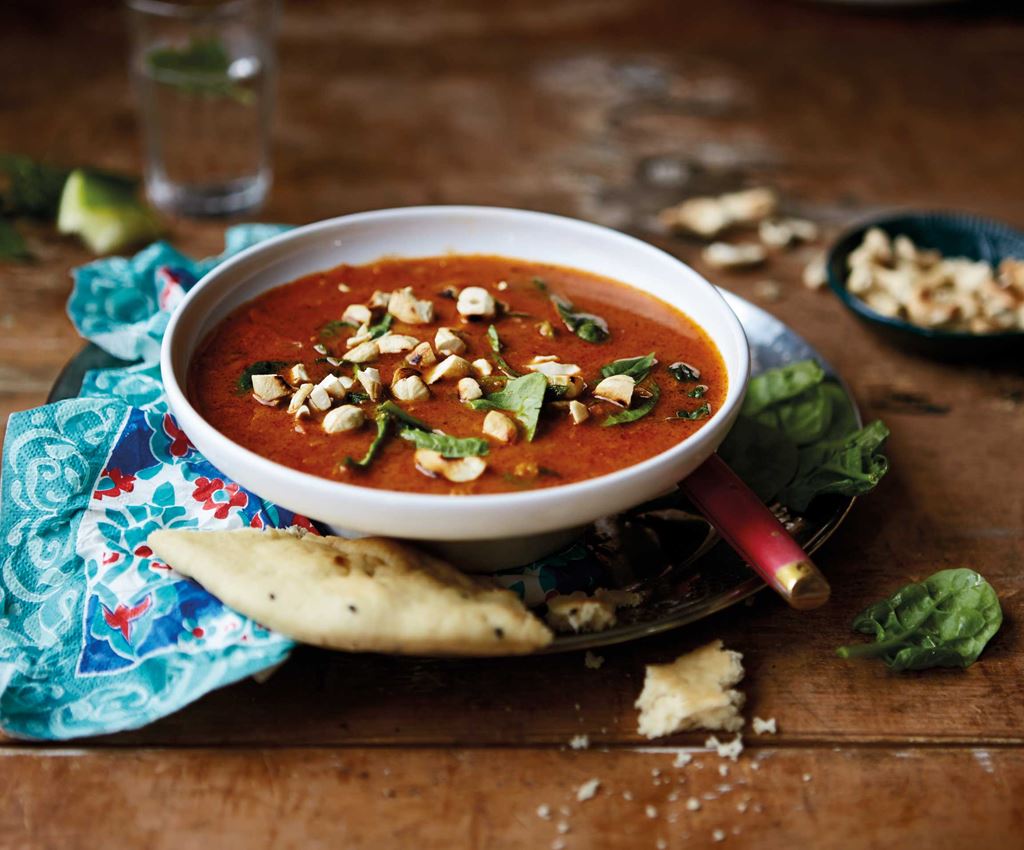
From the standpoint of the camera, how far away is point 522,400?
1941 millimetres

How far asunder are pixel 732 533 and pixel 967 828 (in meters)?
0.55

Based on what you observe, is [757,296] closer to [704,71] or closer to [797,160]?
[797,160]

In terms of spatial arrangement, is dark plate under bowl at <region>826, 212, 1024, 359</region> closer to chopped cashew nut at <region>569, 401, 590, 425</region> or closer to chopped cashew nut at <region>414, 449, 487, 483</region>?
chopped cashew nut at <region>569, 401, 590, 425</region>

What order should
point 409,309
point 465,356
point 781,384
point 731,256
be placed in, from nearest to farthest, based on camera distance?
point 465,356 < point 409,309 < point 781,384 < point 731,256

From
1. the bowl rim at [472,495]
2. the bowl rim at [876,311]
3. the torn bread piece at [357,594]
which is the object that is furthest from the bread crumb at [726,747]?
the bowl rim at [876,311]

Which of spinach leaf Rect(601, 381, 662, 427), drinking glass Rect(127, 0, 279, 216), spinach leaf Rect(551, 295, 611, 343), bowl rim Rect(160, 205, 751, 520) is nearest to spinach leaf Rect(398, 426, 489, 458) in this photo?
bowl rim Rect(160, 205, 751, 520)

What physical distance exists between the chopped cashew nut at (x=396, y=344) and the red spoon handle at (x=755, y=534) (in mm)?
571

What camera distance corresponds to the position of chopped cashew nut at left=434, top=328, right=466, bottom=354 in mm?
2086

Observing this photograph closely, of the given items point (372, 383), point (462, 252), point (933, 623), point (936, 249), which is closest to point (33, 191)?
point (462, 252)

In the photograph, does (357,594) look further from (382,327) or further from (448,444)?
(382,327)

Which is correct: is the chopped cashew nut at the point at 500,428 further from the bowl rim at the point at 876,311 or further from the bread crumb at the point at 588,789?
the bowl rim at the point at 876,311

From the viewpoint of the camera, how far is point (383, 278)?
243 centimetres

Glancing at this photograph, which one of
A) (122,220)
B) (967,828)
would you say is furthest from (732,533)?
(122,220)

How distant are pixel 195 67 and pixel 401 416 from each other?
6.71 ft
